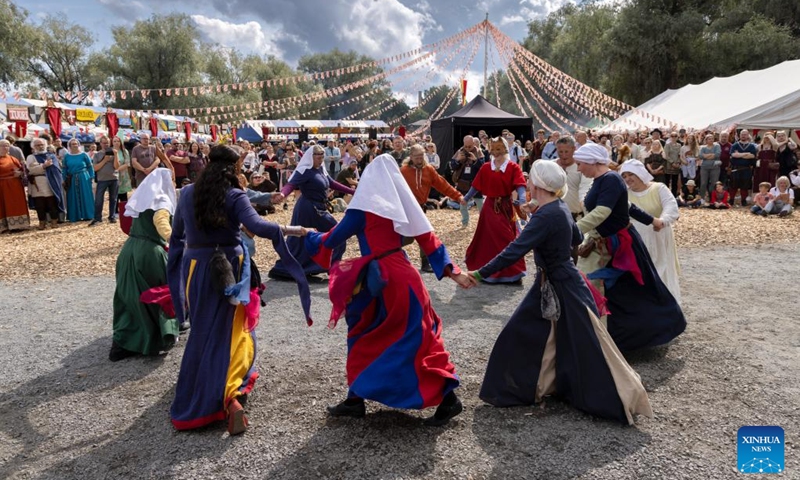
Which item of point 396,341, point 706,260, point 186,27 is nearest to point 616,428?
point 396,341

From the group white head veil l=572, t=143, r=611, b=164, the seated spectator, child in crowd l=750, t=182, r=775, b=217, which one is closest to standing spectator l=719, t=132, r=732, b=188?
the seated spectator

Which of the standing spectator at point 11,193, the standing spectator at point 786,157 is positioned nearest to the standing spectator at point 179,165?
the standing spectator at point 11,193

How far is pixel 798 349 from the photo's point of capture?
4.59 meters

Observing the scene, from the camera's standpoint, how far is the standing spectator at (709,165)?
14.2 meters

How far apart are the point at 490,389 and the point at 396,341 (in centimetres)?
80

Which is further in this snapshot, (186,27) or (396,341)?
(186,27)

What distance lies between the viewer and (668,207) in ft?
15.8

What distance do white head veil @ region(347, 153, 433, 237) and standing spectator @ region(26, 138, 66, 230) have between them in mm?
11130

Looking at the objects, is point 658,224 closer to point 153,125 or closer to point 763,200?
point 763,200

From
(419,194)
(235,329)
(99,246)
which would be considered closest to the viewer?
(235,329)

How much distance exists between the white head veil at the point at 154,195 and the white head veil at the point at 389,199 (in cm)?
188

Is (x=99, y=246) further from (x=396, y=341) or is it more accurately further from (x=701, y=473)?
(x=701, y=473)

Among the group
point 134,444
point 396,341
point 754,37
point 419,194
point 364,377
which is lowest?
point 134,444

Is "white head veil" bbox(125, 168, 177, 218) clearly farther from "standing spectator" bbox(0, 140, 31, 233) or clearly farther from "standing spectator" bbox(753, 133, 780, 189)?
"standing spectator" bbox(753, 133, 780, 189)
